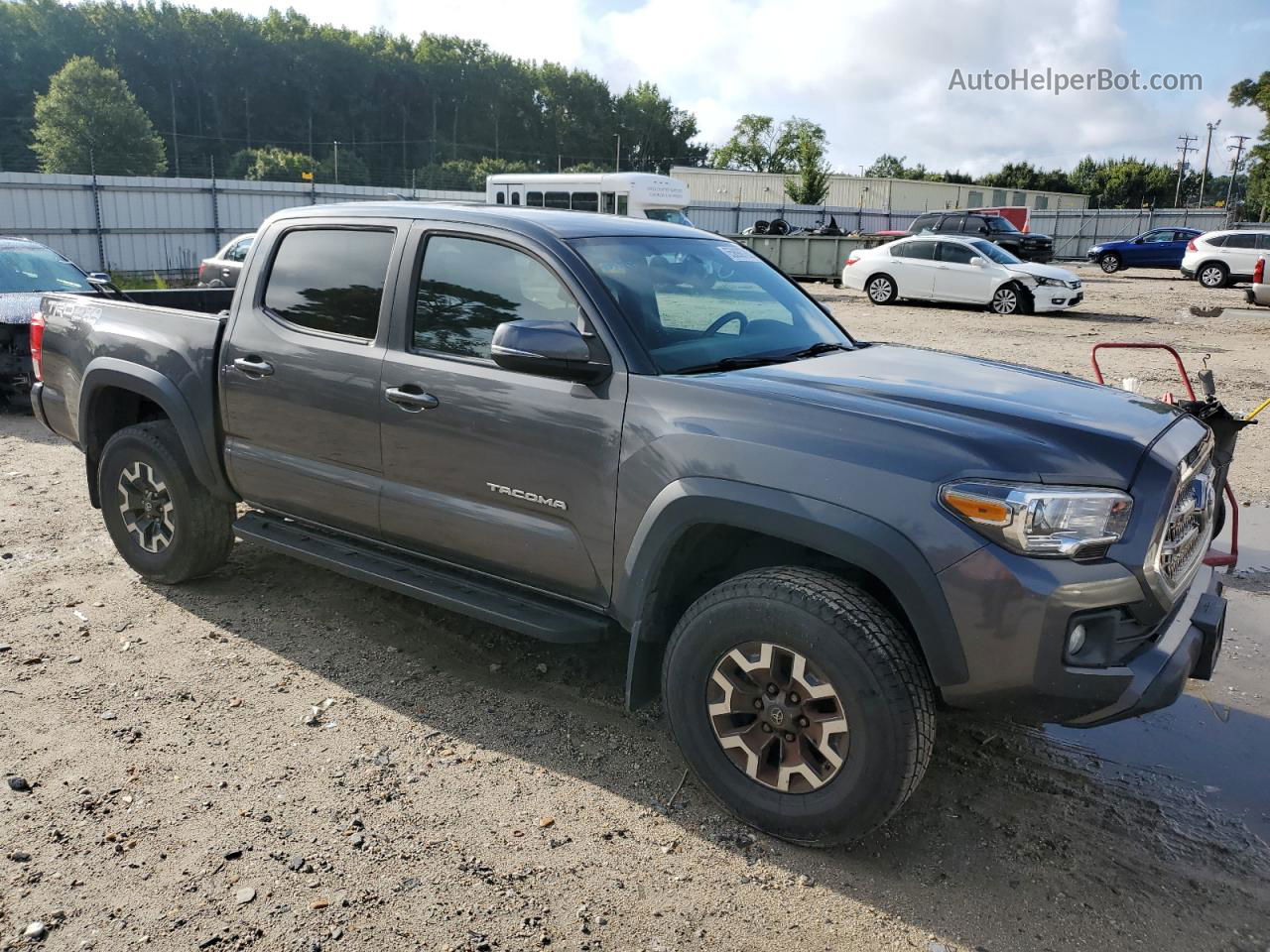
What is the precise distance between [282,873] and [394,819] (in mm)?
387

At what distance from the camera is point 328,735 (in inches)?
144

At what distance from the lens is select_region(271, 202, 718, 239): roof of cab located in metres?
3.68

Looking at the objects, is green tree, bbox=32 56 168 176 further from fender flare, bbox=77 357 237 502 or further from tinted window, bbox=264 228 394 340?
tinted window, bbox=264 228 394 340

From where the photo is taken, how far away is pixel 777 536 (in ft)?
9.79

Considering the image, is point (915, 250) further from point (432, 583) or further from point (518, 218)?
point (432, 583)

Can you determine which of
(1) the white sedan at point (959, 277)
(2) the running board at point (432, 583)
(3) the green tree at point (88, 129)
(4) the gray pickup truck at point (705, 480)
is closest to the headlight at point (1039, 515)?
(4) the gray pickup truck at point (705, 480)

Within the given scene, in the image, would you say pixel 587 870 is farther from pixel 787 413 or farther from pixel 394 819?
pixel 787 413

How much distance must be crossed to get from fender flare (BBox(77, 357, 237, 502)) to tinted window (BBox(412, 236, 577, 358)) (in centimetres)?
137

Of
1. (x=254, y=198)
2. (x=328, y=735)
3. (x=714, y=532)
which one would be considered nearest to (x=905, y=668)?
(x=714, y=532)

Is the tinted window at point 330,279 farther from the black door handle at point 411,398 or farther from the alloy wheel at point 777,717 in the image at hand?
the alloy wheel at point 777,717

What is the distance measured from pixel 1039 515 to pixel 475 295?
7.15 feet

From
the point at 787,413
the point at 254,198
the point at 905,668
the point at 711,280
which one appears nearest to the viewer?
the point at 905,668

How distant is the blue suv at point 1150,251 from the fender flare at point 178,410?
37.3 meters

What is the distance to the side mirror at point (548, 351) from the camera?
3164 mm
